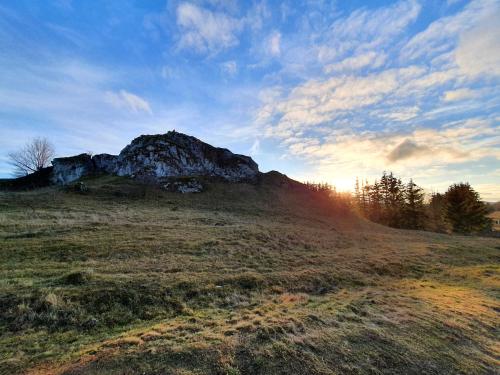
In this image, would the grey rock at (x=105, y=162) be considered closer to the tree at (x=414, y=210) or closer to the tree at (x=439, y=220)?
the tree at (x=414, y=210)

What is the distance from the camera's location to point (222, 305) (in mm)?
11117

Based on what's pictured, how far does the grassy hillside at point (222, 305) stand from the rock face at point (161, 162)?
29358 millimetres

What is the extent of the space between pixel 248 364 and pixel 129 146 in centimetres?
5789

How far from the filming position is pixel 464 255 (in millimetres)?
28062

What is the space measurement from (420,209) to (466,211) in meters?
7.77

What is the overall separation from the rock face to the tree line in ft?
105

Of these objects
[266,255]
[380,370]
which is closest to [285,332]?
[380,370]

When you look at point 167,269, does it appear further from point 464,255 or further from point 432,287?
point 464,255

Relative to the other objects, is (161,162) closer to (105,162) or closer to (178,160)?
(178,160)

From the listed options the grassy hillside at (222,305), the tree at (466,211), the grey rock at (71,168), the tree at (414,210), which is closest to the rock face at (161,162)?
the grey rock at (71,168)

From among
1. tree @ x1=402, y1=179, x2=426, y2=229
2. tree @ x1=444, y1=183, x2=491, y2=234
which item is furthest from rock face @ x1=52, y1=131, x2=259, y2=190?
tree @ x1=444, y1=183, x2=491, y2=234

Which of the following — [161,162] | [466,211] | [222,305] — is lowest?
[222,305]

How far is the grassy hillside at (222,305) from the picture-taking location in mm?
7012

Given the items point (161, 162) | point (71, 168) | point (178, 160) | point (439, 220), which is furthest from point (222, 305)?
point (439, 220)
